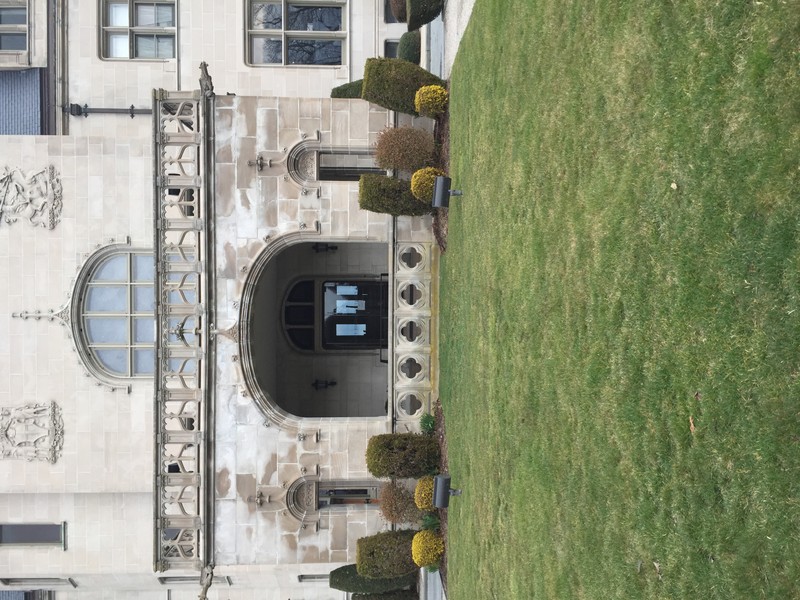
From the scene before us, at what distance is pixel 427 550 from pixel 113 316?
35.4 feet

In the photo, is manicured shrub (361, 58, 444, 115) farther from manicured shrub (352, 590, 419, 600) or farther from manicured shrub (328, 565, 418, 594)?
manicured shrub (352, 590, 419, 600)

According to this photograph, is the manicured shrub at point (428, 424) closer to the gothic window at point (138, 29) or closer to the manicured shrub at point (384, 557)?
the manicured shrub at point (384, 557)

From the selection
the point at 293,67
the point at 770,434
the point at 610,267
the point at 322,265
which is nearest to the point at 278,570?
the point at 322,265

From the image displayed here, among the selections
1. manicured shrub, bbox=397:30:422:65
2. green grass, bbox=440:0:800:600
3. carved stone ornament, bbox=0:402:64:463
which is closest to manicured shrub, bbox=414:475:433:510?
green grass, bbox=440:0:800:600

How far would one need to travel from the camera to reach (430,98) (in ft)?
53.5

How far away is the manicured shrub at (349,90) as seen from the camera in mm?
18969

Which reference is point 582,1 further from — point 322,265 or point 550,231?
point 322,265

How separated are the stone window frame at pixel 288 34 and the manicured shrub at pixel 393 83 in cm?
495

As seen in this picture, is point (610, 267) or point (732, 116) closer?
point (732, 116)

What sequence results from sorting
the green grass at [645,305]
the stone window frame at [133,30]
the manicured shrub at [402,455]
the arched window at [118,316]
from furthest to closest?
1. the stone window frame at [133,30]
2. the arched window at [118,316]
3. the manicured shrub at [402,455]
4. the green grass at [645,305]

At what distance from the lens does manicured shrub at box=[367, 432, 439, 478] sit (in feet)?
50.8

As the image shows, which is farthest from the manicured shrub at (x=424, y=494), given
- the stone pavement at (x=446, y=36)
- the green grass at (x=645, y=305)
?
the stone pavement at (x=446, y=36)

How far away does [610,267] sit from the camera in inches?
271

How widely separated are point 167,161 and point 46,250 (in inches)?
211
